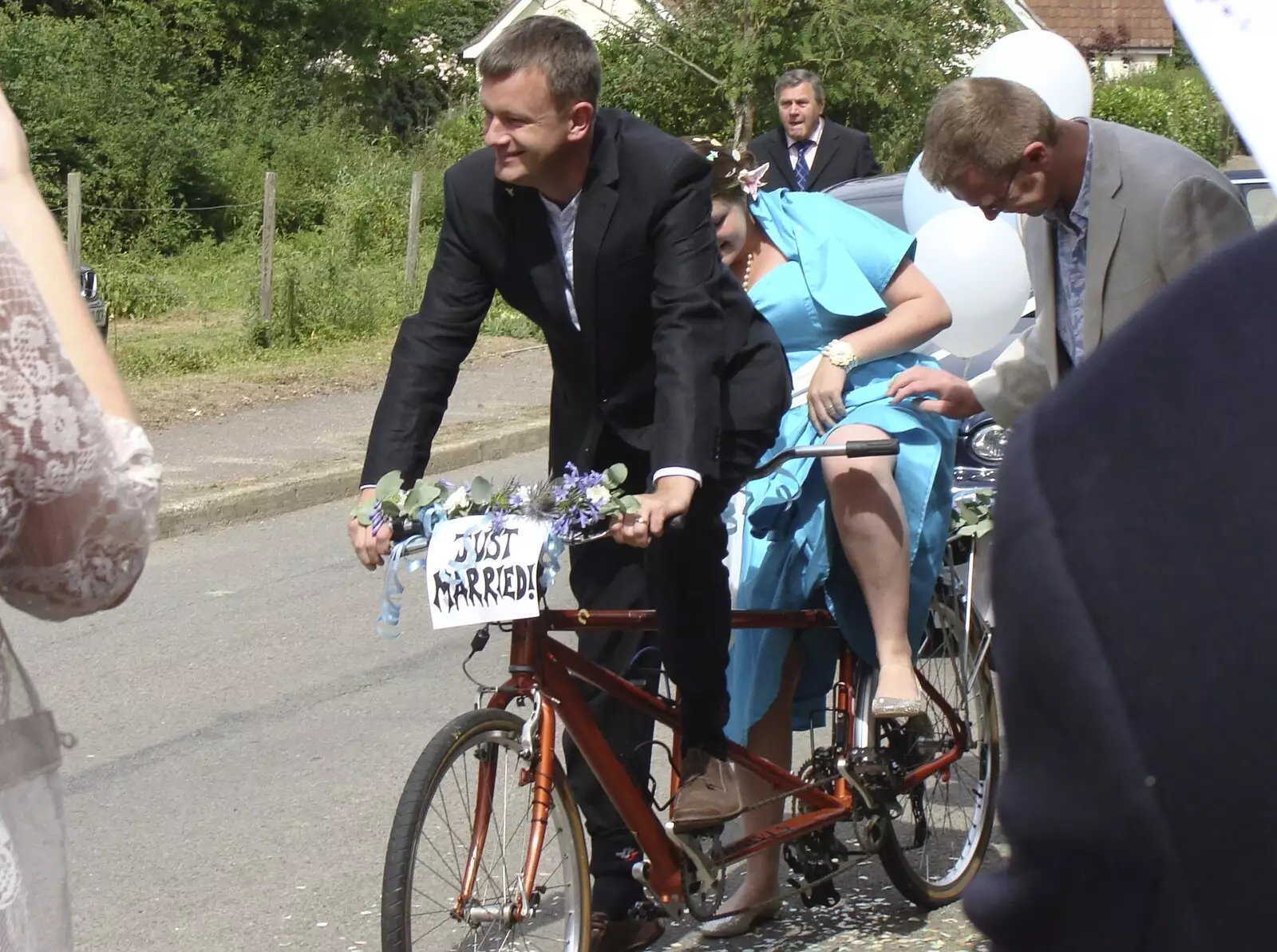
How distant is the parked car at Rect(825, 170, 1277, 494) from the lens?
7.06 metres

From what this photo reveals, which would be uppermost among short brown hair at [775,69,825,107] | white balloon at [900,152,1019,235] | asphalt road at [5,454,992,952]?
short brown hair at [775,69,825,107]

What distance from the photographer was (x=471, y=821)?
11.3 ft

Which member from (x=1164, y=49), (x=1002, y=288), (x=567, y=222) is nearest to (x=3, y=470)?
(x=567, y=222)

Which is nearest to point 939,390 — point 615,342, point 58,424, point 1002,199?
point 1002,199

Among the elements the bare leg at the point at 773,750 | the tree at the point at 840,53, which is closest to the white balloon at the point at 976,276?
the bare leg at the point at 773,750

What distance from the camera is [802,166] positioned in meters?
11.1

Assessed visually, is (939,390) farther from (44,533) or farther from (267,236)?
(267,236)

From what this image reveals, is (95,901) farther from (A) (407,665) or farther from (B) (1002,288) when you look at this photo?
(B) (1002,288)

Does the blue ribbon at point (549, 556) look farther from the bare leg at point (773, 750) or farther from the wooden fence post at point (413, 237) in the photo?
the wooden fence post at point (413, 237)

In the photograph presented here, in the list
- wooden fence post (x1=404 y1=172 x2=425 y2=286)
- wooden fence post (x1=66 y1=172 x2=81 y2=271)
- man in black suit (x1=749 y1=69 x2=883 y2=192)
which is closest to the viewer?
man in black suit (x1=749 y1=69 x2=883 y2=192)

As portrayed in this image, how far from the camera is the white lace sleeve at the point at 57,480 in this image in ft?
5.07

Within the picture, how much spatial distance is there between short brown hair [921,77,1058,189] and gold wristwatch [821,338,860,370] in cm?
58

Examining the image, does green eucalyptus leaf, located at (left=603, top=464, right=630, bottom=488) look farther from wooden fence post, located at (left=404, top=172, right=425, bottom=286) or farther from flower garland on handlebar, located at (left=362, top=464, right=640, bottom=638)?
wooden fence post, located at (left=404, top=172, right=425, bottom=286)

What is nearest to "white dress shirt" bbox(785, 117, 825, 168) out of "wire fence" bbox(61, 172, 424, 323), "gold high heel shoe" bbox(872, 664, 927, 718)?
"wire fence" bbox(61, 172, 424, 323)
